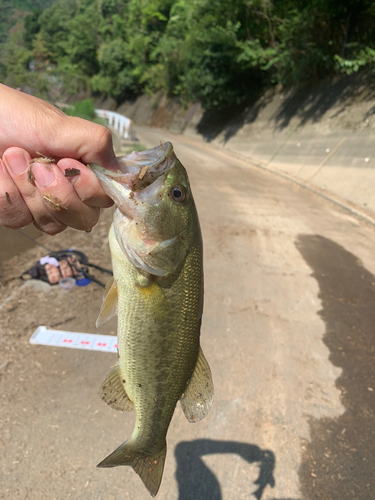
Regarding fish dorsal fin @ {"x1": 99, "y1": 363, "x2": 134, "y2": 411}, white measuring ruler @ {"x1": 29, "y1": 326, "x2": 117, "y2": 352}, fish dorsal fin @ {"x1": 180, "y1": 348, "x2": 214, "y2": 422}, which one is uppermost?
fish dorsal fin @ {"x1": 180, "y1": 348, "x2": 214, "y2": 422}

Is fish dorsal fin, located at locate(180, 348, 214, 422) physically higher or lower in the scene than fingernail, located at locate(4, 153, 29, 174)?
lower

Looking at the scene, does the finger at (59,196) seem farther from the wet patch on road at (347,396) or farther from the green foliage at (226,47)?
the green foliage at (226,47)

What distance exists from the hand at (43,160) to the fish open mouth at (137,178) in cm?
14

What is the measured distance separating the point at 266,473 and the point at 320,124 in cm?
1541

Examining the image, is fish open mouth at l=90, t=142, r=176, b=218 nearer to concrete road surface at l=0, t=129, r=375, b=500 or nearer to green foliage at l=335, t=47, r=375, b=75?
concrete road surface at l=0, t=129, r=375, b=500

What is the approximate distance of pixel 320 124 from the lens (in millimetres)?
15109

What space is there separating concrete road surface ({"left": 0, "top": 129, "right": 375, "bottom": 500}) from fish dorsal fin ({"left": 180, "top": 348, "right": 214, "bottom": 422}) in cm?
134

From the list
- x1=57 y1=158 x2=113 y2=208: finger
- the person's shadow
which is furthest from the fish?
the person's shadow

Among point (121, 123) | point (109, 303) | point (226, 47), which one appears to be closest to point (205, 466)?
point (109, 303)

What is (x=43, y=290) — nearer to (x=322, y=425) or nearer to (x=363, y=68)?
(x=322, y=425)

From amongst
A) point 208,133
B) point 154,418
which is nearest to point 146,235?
point 154,418

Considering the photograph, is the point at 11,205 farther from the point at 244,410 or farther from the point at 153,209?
the point at 244,410

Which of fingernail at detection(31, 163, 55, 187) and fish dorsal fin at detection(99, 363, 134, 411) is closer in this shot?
fingernail at detection(31, 163, 55, 187)

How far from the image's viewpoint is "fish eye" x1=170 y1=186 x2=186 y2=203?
166cm
